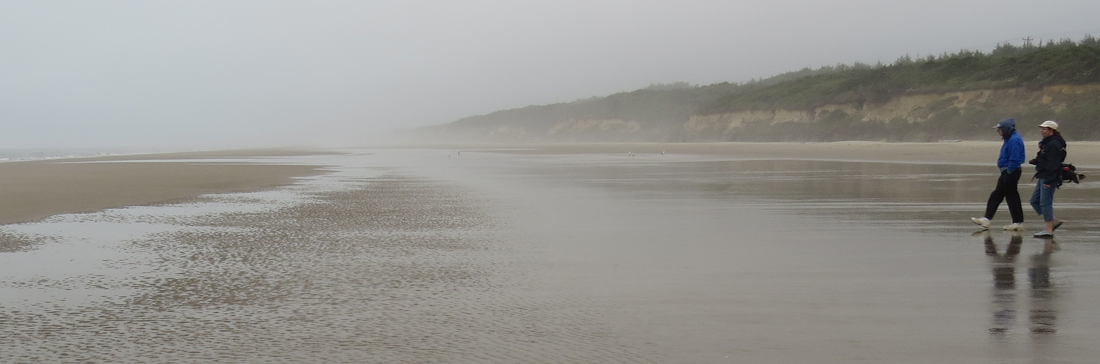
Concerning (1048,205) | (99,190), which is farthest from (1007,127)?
Result: (99,190)

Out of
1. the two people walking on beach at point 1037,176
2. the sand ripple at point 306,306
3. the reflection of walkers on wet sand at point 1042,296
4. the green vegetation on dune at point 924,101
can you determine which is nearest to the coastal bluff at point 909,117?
the green vegetation on dune at point 924,101

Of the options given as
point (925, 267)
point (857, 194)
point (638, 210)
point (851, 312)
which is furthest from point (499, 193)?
point (851, 312)

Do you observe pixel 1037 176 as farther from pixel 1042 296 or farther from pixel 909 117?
pixel 909 117

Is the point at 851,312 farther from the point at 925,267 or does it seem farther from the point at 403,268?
the point at 403,268

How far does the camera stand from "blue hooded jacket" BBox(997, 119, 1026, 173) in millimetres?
9281

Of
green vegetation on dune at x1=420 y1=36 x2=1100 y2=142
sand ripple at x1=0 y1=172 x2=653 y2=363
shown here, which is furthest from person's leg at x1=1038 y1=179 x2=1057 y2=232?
green vegetation on dune at x1=420 y1=36 x2=1100 y2=142

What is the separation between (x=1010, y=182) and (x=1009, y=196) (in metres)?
0.18

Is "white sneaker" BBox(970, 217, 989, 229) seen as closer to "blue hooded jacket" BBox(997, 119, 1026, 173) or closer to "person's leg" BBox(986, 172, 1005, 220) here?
"person's leg" BBox(986, 172, 1005, 220)

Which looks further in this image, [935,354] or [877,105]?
[877,105]

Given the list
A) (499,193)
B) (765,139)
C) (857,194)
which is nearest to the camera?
(857,194)

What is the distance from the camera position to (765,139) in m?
74.8

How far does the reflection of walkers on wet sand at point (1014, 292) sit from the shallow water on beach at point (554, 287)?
0.02 metres

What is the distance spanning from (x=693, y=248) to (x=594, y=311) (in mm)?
2973

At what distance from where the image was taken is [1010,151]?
371 inches
